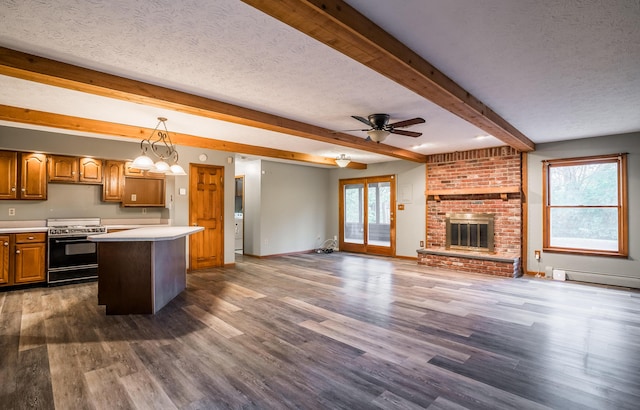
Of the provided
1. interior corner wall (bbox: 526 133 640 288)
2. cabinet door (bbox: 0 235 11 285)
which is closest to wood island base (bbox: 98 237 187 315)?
cabinet door (bbox: 0 235 11 285)

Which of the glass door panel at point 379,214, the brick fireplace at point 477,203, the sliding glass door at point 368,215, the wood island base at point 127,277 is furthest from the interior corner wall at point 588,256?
the wood island base at point 127,277

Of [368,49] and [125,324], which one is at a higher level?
[368,49]

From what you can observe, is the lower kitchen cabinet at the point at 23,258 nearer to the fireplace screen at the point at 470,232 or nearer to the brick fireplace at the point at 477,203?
the brick fireplace at the point at 477,203

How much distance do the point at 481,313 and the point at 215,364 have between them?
2.88m

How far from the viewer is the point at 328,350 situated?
2764 millimetres

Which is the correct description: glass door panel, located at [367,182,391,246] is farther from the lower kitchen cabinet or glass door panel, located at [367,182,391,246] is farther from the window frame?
the lower kitchen cabinet

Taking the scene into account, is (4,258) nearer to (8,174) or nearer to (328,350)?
(8,174)

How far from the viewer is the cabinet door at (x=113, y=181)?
18.5 feet

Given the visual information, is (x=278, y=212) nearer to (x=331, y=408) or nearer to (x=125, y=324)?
(x=125, y=324)

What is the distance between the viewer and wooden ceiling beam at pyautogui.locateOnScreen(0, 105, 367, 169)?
396cm

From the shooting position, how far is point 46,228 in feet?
16.2

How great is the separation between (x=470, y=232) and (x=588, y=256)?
1866 millimetres

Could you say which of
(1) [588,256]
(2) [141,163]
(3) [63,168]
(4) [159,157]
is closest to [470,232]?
(1) [588,256]

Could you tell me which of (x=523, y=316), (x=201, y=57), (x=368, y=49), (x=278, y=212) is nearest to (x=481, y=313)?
(x=523, y=316)
